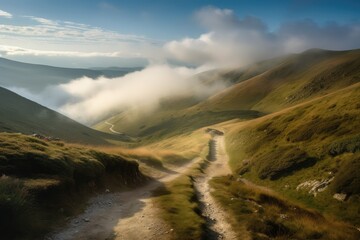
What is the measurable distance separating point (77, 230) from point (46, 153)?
34.0 ft

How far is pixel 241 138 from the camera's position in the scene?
316 ft

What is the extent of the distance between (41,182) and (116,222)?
5.92 m

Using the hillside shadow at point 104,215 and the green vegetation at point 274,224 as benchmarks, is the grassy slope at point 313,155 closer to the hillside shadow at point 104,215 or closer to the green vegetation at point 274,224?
the green vegetation at point 274,224

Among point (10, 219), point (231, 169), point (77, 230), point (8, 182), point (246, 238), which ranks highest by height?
point (8, 182)

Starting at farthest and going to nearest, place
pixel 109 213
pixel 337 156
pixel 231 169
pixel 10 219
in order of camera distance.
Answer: pixel 231 169
pixel 337 156
pixel 109 213
pixel 10 219

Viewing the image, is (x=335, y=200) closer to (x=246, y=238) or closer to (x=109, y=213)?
(x=246, y=238)

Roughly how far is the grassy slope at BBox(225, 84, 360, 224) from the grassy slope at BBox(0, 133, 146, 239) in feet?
78.6

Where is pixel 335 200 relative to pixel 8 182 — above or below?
below

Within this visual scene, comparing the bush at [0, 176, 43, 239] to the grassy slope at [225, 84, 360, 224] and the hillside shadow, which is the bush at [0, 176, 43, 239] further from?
the grassy slope at [225, 84, 360, 224]

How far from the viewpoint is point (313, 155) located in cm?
5222

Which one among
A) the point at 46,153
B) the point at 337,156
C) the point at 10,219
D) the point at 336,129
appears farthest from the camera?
the point at 336,129

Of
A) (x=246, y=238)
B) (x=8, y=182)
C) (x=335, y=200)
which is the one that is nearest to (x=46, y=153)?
(x=8, y=182)

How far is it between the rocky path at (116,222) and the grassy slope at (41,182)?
3.51 feet

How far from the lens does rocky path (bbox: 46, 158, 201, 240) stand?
1998 centimetres
